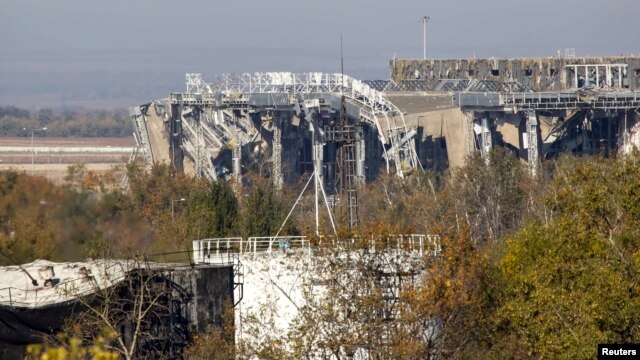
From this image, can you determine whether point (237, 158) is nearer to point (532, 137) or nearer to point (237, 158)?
point (237, 158)

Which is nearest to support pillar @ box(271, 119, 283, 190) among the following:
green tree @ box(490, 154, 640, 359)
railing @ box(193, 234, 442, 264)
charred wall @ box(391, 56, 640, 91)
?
charred wall @ box(391, 56, 640, 91)

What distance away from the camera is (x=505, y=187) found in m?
98.1

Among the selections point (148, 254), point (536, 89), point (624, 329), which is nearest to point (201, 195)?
point (148, 254)

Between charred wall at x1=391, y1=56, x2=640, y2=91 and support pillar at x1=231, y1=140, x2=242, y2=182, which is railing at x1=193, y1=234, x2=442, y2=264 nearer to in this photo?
support pillar at x1=231, y1=140, x2=242, y2=182

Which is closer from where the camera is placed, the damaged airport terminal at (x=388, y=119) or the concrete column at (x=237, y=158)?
the damaged airport terminal at (x=388, y=119)

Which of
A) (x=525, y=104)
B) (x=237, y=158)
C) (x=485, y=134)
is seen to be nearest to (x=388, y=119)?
(x=485, y=134)

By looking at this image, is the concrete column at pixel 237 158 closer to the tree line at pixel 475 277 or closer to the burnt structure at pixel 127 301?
the tree line at pixel 475 277

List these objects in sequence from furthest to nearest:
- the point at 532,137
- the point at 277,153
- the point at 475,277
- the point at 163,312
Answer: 1. the point at 277,153
2. the point at 532,137
3. the point at 163,312
4. the point at 475,277

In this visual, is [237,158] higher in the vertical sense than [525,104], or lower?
lower

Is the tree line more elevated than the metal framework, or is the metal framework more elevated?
the metal framework

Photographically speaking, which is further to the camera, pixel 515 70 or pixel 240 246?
pixel 515 70

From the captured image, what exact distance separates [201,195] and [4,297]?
113 feet

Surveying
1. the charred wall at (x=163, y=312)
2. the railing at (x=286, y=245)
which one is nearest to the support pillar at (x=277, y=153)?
the railing at (x=286, y=245)

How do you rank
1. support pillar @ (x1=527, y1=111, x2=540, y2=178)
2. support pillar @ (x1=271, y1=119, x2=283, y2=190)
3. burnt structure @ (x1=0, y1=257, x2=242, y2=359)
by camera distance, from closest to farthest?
burnt structure @ (x1=0, y1=257, x2=242, y2=359)
support pillar @ (x1=527, y1=111, x2=540, y2=178)
support pillar @ (x1=271, y1=119, x2=283, y2=190)
